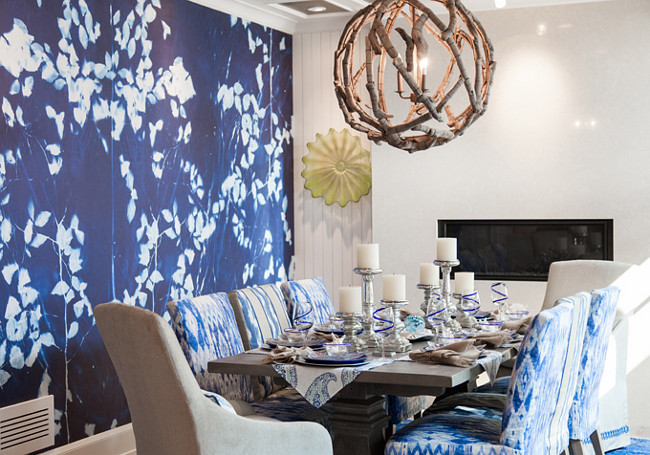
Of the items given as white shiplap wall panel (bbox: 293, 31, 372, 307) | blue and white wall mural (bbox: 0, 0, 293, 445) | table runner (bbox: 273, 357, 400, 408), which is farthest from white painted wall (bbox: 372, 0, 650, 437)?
table runner (bbox: 273, 357, 400, 408)

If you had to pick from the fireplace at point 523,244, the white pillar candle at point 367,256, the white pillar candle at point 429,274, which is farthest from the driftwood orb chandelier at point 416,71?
the fireplace at point 523,244

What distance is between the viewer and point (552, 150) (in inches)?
201

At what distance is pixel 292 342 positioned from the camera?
3.19 m

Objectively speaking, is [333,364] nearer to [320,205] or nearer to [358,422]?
[358,422]

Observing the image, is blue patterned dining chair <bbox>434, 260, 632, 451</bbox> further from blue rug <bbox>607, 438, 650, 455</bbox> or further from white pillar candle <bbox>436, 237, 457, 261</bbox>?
white pillar candle <bbox>436, 237, 457, 261</bbox>

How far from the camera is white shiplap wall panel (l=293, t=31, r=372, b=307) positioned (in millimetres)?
5859

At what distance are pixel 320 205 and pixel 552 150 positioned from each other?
1.70m

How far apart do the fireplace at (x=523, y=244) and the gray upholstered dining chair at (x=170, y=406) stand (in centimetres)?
311

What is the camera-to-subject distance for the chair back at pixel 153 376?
221 centimetres

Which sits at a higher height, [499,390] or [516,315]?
[516,315]

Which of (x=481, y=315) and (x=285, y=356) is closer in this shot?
(x=285, y=356)

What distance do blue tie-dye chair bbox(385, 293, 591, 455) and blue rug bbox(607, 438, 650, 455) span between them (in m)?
1.44

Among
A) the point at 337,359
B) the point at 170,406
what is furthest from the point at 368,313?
the point at 170,406

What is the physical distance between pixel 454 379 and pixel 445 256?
107cm
